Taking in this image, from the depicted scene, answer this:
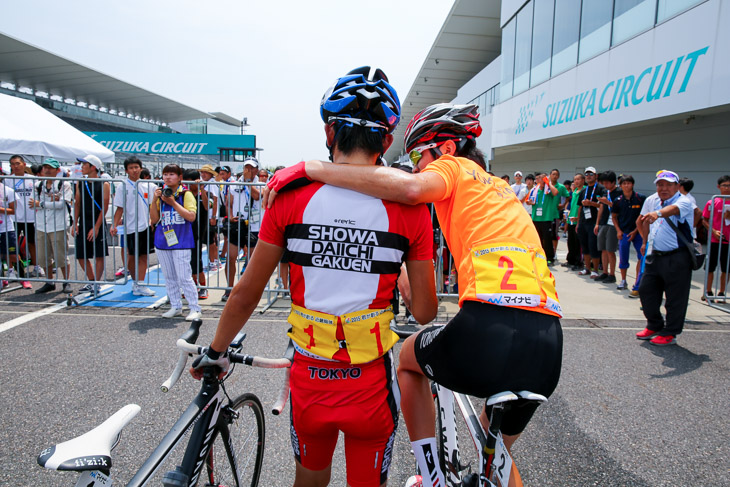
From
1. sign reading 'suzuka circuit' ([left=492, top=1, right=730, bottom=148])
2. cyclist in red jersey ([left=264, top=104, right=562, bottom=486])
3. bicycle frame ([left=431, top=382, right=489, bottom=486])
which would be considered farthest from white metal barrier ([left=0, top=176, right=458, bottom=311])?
sign reading 'suzuka circuit' ([left=492, top=1, right=730, bottom=148])

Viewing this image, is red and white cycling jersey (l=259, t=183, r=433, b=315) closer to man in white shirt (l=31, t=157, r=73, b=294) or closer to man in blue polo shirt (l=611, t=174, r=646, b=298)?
man in white shirt (l=31, t=157, r=73, b=294)

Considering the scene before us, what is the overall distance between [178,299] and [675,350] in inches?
240

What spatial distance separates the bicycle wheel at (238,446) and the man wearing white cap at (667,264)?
4863mm

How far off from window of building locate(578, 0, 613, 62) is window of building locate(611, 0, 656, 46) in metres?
0.31

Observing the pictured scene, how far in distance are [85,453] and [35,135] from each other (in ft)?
44.6

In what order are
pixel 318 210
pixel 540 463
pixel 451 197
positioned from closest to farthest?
1. pixel 318 210
2. pixel 451 197
3. pixel 540 463

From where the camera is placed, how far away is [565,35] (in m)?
13.8

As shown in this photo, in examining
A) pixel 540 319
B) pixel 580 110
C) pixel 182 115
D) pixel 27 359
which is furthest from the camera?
pixel 182 115

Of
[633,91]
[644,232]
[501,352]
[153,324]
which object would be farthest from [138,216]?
[633,91]

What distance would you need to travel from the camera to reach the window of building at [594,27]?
1148cm

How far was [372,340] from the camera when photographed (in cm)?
145

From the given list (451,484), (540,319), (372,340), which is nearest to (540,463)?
(451,484)

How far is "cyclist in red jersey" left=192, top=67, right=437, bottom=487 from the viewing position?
55.2 inches

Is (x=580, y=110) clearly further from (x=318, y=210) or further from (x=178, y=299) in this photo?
(x=318, y=210)
